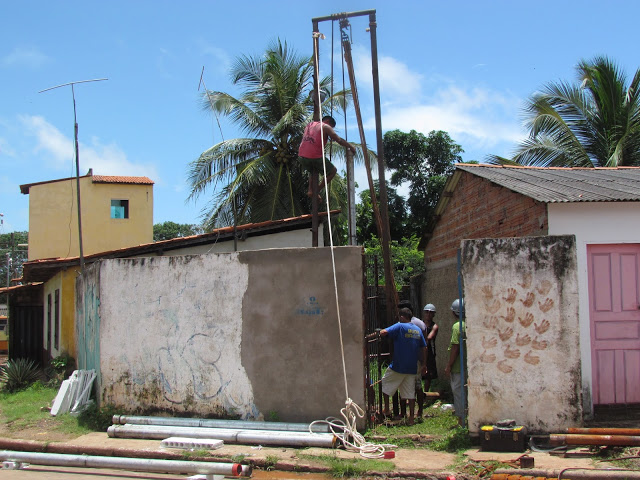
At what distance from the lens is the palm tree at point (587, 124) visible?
1747cm

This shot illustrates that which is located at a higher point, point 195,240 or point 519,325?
point 195,240

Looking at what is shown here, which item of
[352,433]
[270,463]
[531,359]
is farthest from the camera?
[352,433]

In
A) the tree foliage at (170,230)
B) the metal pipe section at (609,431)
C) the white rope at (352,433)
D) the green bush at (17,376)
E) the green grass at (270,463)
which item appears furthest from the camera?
the tree foliage at (170,230)

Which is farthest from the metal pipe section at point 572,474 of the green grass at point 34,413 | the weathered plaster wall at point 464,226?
the green grass at point 34,413

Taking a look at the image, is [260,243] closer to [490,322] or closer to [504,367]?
[490,322]

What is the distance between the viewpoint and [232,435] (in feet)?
22.7

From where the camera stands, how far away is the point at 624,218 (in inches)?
302

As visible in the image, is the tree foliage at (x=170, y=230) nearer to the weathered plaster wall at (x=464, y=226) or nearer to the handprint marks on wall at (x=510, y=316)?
the weathered plaster wall at (x=464, y=226)

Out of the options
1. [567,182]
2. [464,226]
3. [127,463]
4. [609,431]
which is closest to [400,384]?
[609,431]

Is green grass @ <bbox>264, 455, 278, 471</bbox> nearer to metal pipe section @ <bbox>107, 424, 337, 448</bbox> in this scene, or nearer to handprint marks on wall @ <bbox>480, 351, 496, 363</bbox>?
metal pipe section @ <bbox>107, 424, 337, 448</bbox>

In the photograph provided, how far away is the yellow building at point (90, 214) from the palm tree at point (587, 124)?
46.6ft

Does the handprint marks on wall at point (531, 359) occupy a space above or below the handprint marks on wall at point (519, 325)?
below

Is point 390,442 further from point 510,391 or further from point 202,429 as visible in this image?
point 202,429

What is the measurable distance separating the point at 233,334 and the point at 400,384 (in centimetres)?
219
